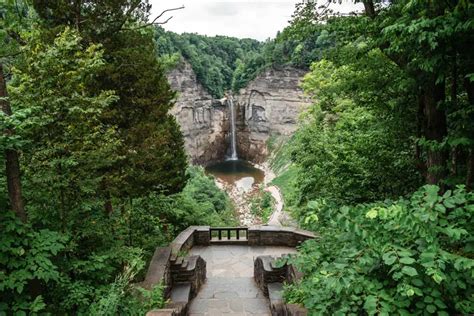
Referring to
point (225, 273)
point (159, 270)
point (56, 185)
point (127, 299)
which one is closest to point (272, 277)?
point (225, 273)

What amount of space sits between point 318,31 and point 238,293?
554 cm

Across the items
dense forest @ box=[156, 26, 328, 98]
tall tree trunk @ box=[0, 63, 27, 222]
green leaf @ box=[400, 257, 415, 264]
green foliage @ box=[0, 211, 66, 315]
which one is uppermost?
dense forest @ box=[156, 26, 328, 98]

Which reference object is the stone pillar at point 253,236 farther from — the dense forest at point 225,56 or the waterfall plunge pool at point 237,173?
the dense forest at point 225,56

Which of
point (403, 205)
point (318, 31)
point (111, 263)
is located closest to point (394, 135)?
point (318, 31)

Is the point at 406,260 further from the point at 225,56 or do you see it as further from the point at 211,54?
the point at 225,56

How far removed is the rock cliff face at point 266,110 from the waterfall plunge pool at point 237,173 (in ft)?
8.18

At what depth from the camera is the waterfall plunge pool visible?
42.6m

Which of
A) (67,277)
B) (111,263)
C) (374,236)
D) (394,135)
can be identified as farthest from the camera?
(394,135)

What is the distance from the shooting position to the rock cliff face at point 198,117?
154ft

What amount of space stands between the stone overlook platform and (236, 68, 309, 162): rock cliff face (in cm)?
3826

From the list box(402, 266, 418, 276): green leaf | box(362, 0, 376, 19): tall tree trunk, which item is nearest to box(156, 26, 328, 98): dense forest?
box(362, 0, 376, 19): tall tree trunk

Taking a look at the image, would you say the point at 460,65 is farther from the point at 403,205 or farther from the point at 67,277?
the point at 67,277

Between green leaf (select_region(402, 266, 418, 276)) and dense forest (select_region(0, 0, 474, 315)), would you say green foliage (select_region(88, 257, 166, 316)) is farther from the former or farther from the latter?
green leaf (select_region(402, 266, 418, 276))

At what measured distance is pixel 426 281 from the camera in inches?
111
